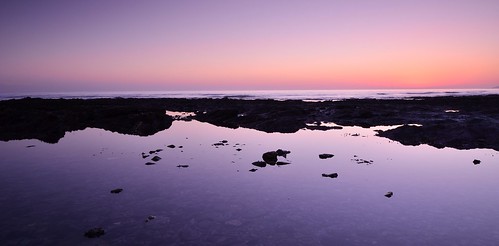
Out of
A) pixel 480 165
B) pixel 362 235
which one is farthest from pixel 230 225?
pixel 480 165

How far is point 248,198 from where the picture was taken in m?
14.7

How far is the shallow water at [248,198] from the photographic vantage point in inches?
430

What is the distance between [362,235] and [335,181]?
6.54 metres

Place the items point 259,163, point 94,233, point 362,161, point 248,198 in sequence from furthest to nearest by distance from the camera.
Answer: point 362,161 → point 259,163 → point 248,198 → point 94,233

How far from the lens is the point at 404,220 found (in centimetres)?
1205

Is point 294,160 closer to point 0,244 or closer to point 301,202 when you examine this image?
point 301,202

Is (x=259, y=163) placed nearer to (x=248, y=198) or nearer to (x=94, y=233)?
(x=248, y=198)

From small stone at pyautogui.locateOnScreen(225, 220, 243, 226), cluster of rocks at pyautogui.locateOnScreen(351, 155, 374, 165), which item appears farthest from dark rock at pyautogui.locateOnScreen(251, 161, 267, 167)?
small stone at pyautogui.locateOnScreen(225, 220, 243, 226)

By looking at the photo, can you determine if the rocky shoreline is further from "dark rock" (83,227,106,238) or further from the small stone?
"dark rock" (83,227,106,238)

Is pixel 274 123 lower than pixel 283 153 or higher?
higher

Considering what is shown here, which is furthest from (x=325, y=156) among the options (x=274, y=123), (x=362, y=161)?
(x=274, y=123)

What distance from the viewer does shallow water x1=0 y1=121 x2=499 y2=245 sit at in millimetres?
10922

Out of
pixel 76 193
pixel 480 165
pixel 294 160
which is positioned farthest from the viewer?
pixel 294 160

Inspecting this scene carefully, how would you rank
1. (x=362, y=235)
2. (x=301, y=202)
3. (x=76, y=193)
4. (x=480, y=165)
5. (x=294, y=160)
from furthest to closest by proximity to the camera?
(x=294, y=160) → (x=480, y=165) → (x=76, y=193) → (x=301, y=202) → (x=362, y=235)
